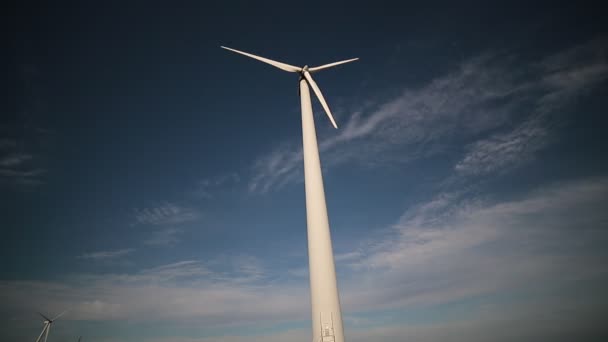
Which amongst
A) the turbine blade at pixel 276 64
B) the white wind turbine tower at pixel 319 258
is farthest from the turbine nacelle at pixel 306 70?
the white wind turbine tower at pixel 319 258

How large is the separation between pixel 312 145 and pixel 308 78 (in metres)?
13.4

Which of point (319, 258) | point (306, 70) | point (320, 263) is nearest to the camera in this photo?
point (320, 263)

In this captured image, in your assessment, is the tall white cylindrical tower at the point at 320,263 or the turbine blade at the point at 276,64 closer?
the tall white cylindrical tower at the point at 320,263

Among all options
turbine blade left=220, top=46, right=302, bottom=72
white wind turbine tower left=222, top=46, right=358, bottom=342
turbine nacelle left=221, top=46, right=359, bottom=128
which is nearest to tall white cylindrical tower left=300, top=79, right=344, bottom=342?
white wind turbine tower left=222, top=46, right=358, bottom=342

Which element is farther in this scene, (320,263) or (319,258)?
(319,258)

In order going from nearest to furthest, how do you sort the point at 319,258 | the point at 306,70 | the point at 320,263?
the point at 320,263, the point at 319,258, the point at 306,70

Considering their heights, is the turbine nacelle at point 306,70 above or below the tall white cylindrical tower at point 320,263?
above

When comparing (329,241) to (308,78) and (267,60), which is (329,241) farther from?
(267,60)

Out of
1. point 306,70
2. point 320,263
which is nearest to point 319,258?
point 320,263

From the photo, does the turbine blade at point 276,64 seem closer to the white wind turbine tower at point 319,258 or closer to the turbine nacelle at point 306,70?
the turbine nacelle at point 306,70

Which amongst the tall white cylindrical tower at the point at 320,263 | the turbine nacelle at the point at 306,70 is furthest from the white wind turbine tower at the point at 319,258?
the turbine nacelle at the point at 306,70

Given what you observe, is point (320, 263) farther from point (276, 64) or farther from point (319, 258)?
point (276, 64)

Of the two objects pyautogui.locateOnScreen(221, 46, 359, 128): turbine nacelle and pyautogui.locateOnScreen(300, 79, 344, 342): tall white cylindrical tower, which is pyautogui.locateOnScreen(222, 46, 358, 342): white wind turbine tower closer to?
pyautogui.locateOnScreen(300, 79, 344, 342): tall white cylindrical tower

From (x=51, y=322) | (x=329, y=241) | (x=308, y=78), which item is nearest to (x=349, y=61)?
(x=308, y=78)
